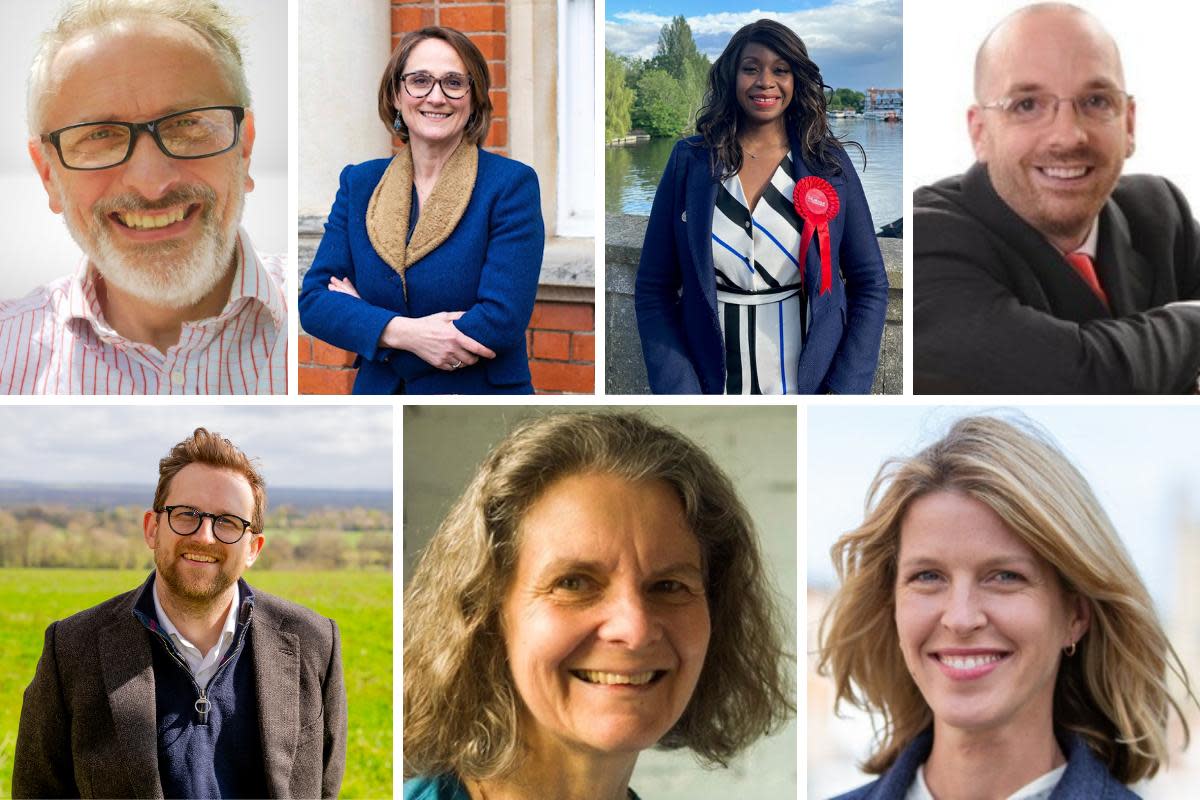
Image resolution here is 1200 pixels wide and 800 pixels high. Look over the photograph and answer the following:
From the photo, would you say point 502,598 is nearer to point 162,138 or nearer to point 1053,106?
point 162,138

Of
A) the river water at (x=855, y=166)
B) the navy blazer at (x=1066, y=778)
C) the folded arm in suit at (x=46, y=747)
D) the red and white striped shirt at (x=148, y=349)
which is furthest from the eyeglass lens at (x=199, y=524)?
the navy blazer at (x=1066, y=778)

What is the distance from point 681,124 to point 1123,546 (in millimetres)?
1435

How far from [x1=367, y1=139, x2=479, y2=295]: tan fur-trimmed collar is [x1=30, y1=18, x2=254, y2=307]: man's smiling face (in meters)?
0.41

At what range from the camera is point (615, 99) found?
124 inches

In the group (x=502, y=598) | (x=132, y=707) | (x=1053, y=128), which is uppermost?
(x=1053, y=128)

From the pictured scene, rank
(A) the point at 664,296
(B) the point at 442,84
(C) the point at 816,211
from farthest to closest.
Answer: (A) the point at 664,296 → (C) the point at 816,211 → (B) the point at 442,84

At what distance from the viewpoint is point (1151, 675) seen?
9.99 ft

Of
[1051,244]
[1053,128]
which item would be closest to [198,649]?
[1051,244]

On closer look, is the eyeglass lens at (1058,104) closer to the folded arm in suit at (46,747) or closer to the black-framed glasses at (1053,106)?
the black-framed glasses at (1053,106)

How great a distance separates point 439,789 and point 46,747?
0.92m

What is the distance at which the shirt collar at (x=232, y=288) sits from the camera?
10.4 feet

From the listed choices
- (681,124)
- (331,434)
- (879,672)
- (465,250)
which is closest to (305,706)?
(331,434)

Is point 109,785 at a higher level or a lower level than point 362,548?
lower

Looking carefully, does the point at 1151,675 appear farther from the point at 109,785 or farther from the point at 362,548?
the point at 109,785
